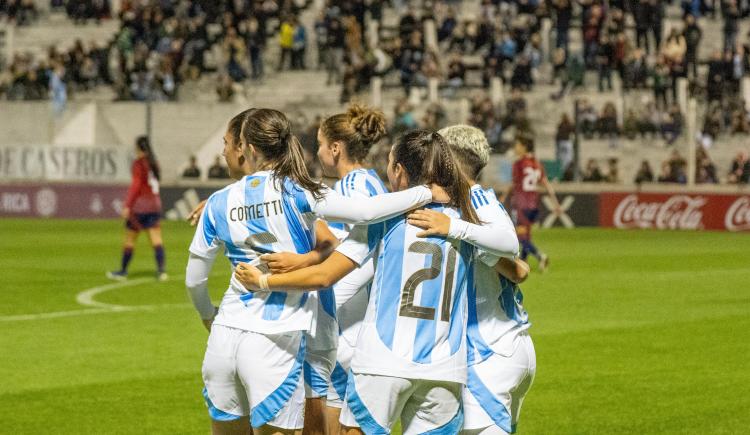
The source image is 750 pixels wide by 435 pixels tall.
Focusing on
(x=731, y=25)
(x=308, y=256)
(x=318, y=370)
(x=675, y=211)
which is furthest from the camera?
(x=731, y=25)

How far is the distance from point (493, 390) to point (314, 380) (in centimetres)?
101

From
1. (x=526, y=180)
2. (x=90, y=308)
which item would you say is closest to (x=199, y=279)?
(x=90, y=308)

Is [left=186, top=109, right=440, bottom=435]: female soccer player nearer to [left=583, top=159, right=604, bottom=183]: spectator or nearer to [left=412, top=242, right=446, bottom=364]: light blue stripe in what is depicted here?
[left=412, top=242, right=446, bottom=364]: light blue stripe

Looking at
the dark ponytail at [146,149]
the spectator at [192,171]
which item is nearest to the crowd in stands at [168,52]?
the spectator at [192,171]

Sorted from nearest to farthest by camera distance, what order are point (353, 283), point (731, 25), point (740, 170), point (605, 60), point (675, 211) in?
point (353, 283)
point (675, 211)
point (740, 170)
point (605, 60)
point (731, 25)

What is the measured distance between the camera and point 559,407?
10031 mm

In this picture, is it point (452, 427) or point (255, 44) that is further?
point (255, 44)

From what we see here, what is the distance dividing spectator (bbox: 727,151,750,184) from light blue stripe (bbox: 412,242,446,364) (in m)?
27.4

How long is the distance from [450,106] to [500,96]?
1476 millimetres

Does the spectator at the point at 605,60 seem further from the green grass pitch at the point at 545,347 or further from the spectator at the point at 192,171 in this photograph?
the green grass pitch at the point at 545,347

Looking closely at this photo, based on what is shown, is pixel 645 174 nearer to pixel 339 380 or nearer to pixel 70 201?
pixel 70 201

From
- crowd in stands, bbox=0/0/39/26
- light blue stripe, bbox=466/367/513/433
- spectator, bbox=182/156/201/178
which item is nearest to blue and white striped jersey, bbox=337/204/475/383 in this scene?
light blue stripe, bbox=466/367/513/433

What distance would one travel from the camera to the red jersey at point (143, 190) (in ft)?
61.7

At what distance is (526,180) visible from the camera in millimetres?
20531
